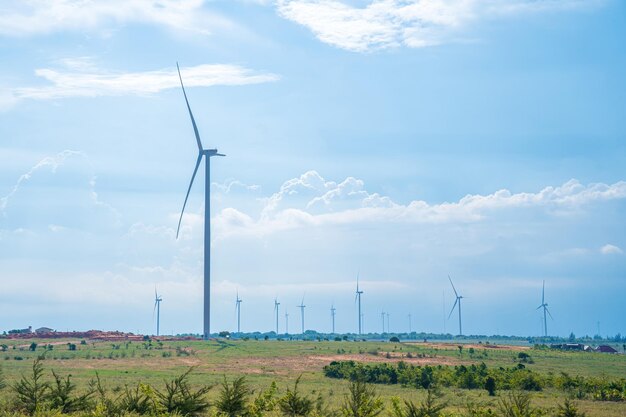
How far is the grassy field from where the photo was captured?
196 ft

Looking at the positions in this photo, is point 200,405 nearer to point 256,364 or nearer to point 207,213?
point 256,364

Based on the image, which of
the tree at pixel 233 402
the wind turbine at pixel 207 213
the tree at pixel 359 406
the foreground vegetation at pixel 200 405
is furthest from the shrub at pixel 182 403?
the wind turbine at pixel 207 213

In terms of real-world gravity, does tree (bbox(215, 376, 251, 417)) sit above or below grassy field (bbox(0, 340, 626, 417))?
above

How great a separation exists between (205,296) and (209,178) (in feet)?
72.6

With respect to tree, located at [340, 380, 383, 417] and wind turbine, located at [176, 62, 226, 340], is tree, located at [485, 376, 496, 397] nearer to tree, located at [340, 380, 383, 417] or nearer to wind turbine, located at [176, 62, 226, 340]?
tree, located at [340, 380, 383, 417]

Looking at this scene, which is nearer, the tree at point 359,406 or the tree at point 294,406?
the tree at point 359,406

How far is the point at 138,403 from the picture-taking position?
30.9 metres

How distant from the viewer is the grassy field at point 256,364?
59.7m

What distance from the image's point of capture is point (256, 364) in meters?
93.9

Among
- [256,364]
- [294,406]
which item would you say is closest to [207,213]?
[256,364]

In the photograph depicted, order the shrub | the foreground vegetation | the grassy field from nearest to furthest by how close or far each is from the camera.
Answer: the foreground vegetation < the shrub < the grassy field

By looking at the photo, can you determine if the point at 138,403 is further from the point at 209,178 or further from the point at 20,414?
the point at 209,178

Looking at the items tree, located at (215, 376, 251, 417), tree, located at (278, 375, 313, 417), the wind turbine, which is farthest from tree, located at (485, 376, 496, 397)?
the wind turbine

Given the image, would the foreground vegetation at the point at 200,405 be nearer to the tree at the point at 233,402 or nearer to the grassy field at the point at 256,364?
the tree at the point at 233,402
